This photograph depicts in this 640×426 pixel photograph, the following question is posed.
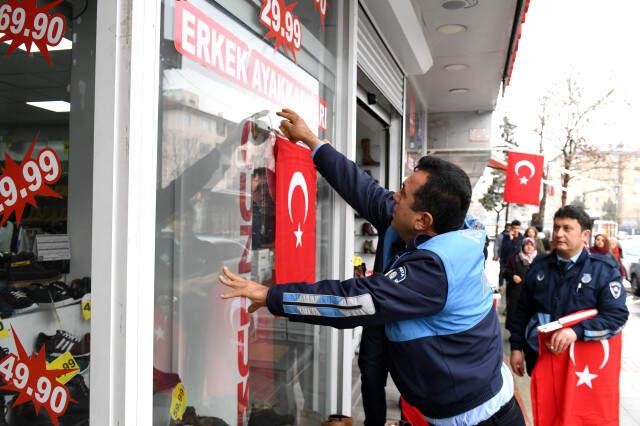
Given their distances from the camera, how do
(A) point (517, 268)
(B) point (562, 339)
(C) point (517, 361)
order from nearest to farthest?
1. (B) point (562, 339)
2. (C) point (517, 361)
3. (A) point (517, 268)

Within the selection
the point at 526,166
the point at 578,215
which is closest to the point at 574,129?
the point at 526,166

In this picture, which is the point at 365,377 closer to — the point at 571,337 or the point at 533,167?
the point at 571,337

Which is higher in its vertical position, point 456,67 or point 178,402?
point 456,67

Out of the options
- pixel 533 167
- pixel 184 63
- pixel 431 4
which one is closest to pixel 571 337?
pixel 184 63

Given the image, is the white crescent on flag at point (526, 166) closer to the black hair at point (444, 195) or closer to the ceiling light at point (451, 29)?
the ceiling light at point (451, 29)

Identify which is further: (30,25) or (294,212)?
(294,212)

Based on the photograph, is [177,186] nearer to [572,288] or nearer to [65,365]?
[65,365]

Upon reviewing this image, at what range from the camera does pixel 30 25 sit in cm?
154

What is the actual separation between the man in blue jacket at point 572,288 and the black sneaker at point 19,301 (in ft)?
8.77

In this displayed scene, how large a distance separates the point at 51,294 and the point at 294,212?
1161 millimetres

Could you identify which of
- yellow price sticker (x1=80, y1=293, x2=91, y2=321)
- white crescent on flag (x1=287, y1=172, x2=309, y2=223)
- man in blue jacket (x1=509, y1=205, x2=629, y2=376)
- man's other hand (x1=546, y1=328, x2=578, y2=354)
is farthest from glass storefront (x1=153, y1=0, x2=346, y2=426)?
man in blue jacket (x1=509, y1=205, x2=629, y2=376)

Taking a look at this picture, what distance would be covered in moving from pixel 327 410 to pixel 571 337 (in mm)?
1510

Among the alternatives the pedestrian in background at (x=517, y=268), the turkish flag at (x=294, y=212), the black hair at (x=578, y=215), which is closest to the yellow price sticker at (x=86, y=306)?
the turkish flag at (x=294, y=212)

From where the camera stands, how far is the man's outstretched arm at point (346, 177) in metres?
2.41
